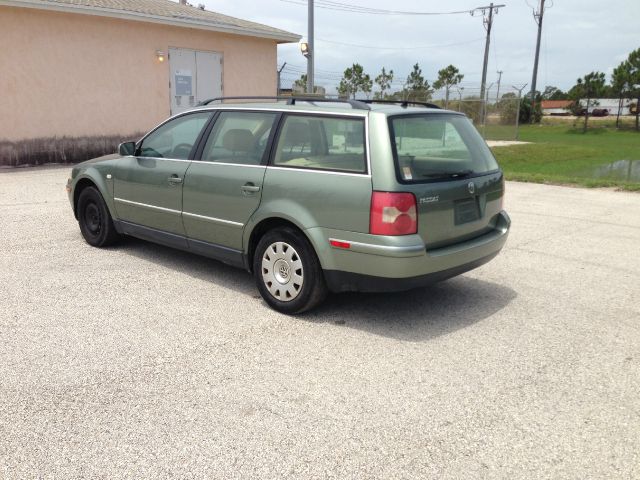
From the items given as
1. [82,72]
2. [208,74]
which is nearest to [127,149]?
[82,72]

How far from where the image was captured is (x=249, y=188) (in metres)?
4.78

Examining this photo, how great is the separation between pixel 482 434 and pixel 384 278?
1.40 metres

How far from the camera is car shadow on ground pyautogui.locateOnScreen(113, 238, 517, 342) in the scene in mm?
4465

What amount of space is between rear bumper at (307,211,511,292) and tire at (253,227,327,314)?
12cm

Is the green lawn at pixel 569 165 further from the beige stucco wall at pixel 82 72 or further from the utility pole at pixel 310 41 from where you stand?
the beige stucco wall at pixel 82 72

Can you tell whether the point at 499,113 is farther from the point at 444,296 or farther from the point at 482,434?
the point at 482,434

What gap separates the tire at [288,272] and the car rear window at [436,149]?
3.12 feet

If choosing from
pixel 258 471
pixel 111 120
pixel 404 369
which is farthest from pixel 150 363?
pixel 111 120

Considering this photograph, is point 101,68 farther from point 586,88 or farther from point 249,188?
point 586,88

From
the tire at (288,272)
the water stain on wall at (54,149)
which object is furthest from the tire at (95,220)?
the water stain on wall at (54,149)

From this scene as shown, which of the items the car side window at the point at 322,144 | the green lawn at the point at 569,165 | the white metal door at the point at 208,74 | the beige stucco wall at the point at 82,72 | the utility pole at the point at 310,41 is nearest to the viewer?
the car side window at the point at 322,144

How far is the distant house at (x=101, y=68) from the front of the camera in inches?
534

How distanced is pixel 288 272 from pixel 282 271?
7cm

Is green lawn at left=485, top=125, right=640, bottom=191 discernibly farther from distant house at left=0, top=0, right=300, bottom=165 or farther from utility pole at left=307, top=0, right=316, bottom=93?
distant house at left=0, top=0, right=300, bottom=165
